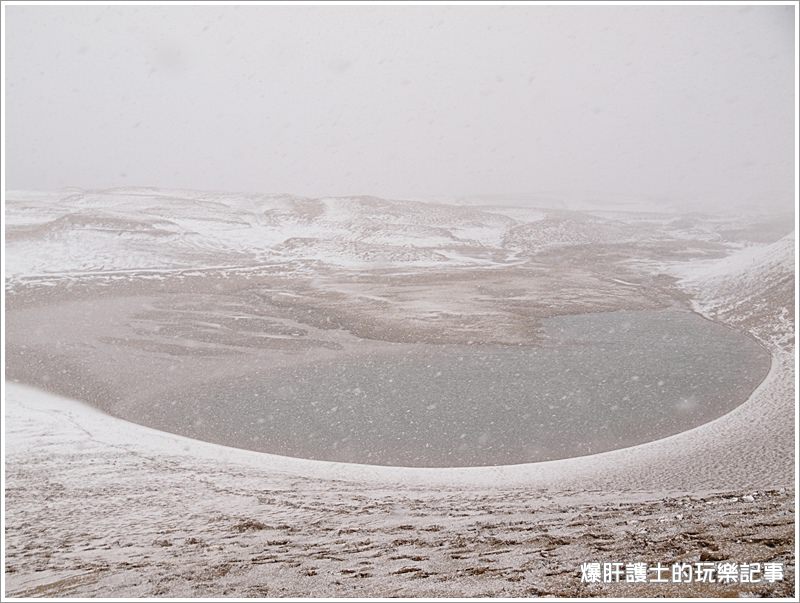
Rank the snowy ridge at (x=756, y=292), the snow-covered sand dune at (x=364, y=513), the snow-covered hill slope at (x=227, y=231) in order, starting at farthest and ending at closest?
the snow-covered hill slope at (x=227, y=231) → the snowy ridge at (x=756, y=292) → the snow-covered sand dune at (x=364, y=513)

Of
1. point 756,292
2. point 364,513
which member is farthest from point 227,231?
point 364,513

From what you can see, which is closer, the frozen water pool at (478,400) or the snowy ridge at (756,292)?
the frozen water pool at (478,400)

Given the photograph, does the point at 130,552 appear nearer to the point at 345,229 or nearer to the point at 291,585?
the point at 291,585

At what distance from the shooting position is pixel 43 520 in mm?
8797

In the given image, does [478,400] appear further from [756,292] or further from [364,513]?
[756,292]

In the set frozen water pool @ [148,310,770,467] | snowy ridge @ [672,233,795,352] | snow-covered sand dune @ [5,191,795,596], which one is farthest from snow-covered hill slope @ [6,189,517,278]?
snow-covered sand dune @ [5,191,795,596]

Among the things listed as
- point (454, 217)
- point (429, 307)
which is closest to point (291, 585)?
point (429, 307)

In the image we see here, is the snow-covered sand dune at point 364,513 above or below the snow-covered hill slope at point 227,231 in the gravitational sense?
below

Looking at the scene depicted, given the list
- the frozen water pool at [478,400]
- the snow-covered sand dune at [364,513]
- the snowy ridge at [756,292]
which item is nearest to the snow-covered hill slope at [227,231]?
the snowy ridge at [756,292]

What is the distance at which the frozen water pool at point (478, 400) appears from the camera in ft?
41.9

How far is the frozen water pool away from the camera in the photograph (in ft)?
41.9

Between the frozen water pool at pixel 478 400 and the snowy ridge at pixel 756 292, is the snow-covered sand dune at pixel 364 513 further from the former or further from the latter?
the snowy ridge at pixel 756 292

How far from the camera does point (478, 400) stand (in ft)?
50.1

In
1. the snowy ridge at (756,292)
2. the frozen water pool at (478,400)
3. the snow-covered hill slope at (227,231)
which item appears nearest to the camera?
the frozen water pool at (478,400)
